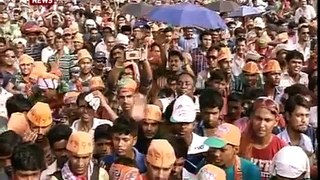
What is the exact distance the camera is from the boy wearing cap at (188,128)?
5820mm

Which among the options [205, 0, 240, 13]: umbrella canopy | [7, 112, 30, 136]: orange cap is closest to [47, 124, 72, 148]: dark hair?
[7, 112, 30, 136]: orange cap

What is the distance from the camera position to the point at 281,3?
58.5 ft

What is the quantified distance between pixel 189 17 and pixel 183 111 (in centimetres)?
436

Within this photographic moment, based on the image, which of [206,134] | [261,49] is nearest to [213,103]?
[206,134]

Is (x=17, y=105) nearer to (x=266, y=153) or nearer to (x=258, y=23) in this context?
(x=266, y=153)

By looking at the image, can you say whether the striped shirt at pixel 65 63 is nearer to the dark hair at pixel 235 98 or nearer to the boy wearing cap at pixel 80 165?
the dark hair at pixel 235 98

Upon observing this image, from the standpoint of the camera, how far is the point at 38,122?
6.28m

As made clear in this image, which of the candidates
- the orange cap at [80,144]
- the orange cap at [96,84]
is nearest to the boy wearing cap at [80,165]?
the orange cap at [80,144]

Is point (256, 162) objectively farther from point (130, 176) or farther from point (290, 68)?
point (290, 68)

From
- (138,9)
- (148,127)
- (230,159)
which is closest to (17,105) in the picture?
(148,127)

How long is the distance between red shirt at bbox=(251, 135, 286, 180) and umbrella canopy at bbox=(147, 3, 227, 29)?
4712 millimetres

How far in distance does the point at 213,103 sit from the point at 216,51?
9.86ft

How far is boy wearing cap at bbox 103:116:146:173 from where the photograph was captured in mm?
5836

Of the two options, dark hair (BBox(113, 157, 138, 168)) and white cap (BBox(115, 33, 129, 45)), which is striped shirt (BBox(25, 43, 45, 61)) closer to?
white cap (BBox(115, 33, 129, 45))
